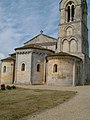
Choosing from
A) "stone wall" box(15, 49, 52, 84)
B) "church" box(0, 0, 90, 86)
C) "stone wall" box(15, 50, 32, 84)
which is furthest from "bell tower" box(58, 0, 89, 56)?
"stone wall" box(15, 50, 32, 84)

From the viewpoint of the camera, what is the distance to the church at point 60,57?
30.7 m

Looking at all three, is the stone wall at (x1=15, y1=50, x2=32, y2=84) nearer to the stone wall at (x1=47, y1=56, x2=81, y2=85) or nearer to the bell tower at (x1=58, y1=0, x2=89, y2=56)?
the stone wall at (x1=47, y1=56, x2=81, y2=85)

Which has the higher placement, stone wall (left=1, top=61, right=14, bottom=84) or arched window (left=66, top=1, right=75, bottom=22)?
arched window (left=66, top=1, right=75, bottom=22)

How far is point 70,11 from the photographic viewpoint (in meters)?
37.7

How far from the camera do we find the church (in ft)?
101

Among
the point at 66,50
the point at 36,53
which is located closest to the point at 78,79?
the point at 66,50

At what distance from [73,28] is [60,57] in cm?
871

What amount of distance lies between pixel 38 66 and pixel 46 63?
151cm

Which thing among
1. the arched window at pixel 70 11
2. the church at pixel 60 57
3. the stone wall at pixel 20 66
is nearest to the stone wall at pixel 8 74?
the church at pixel 60 57

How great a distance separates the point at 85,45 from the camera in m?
38.2

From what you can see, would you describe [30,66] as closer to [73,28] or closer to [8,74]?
[8,74]

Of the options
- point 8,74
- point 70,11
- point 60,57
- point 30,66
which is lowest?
point 8,74

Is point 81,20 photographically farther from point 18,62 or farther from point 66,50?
point 18,62

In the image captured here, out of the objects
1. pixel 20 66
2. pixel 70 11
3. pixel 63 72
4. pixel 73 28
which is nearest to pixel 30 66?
pixel 20 66
